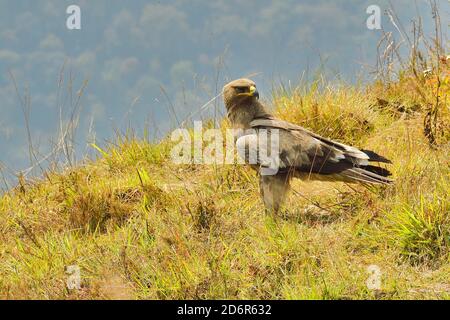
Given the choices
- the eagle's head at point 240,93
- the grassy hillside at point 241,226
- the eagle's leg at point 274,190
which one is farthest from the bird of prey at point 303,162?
the eagle's head at point 240,93

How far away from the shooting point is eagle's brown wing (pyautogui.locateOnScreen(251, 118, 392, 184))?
6570 mm

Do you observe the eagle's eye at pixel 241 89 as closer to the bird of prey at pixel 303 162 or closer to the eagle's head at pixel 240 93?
the eagle's head at pixel 240 93

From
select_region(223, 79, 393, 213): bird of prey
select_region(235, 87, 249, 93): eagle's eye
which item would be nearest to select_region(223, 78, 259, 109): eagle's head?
select_region(235, 87, 249, 93): eagle's eye

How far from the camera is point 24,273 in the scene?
19.8ft

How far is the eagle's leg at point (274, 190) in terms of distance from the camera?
6.62 metres

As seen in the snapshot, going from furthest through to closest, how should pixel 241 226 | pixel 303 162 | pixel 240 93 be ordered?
pixel 240 93 → pixel 303 162 → pixel 241 226

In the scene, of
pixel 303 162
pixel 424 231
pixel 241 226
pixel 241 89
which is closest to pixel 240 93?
pixel 241 89

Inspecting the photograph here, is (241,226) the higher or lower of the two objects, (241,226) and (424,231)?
the lower

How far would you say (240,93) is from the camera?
7016 mm

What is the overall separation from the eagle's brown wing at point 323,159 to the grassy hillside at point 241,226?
267mm

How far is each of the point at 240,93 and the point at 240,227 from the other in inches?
55.7

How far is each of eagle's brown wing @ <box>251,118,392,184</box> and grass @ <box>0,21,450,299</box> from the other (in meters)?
0.26

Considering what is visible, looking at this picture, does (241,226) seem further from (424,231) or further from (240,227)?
(424,231)
